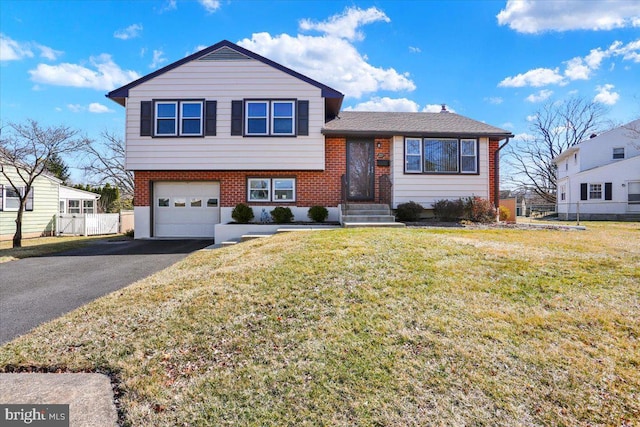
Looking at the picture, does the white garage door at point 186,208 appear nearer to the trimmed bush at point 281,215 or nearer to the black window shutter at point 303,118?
the trimmed bush at point 281,215

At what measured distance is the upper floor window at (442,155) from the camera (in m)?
12.3

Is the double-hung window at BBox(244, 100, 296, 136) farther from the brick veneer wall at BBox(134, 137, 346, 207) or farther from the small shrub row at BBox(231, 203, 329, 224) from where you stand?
the small shrub row at BBox(231, 203, 329, 224)

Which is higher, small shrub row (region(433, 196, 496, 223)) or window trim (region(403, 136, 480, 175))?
window trim (region(403, 136, 480, 175))

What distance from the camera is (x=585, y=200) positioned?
23750 mm

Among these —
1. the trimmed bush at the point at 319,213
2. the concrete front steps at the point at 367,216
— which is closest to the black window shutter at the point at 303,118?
the trimmed bush at the point at 319,213

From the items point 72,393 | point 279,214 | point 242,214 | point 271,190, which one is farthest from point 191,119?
point 72,393

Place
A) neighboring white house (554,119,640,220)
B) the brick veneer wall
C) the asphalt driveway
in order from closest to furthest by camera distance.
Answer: the asphalt driveway < the brick veneer wall < neighboring white house (554,119,640,220)

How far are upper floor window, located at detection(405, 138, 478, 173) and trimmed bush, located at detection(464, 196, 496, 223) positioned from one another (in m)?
1.65

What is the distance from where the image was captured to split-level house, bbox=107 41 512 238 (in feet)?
39.6

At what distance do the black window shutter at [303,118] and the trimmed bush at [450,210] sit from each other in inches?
222

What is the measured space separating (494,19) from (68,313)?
1588 centimetres

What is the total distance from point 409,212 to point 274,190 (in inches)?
203

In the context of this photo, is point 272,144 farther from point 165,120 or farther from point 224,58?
point 165,120

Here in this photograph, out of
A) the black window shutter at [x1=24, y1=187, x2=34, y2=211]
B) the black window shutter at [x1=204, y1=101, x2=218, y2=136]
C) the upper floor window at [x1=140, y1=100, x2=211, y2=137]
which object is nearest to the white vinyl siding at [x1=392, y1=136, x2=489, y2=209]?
the black window shutter at [x1=204, y1=101, x2=218, y2=136]
